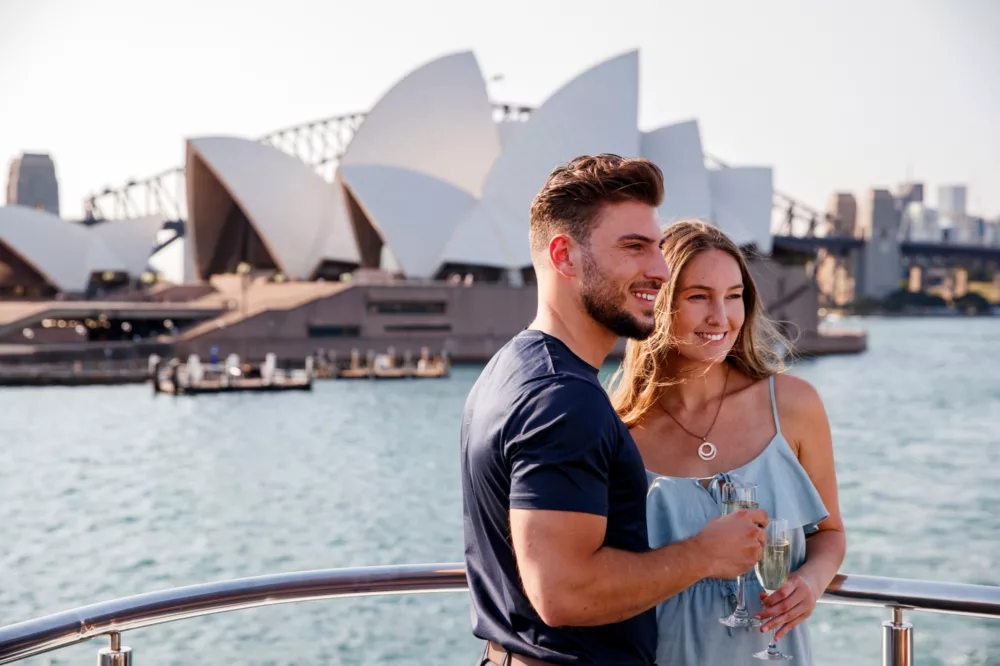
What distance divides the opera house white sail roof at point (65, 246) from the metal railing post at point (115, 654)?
52.9 meters

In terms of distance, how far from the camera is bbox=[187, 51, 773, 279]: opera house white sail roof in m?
41.4

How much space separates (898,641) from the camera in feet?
6.23

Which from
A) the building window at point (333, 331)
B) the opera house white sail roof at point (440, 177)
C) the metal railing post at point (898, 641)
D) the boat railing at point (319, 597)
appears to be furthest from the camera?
the opera house white sail roof at point (440, 177)

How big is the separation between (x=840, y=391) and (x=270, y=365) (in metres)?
17.7

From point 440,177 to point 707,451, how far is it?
1712 inches

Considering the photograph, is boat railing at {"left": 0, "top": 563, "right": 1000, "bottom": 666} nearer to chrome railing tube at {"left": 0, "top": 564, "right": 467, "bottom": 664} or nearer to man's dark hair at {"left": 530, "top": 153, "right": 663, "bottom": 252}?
chrome railing tube at {"left": 0, "top": 564, "right": 467, "bottom": 664}

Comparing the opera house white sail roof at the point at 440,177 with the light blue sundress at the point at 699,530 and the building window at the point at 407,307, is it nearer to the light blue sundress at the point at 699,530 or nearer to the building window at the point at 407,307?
the building window at the point at 407,307

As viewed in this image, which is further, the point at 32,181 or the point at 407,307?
the point at 32,181

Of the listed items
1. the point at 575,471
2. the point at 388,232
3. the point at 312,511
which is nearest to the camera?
the point at 575,471

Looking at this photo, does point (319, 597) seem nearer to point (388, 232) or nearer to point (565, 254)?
point (565, 254)

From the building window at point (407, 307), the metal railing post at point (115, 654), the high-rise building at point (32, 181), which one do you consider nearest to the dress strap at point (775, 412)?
the metal railing post at point (115, 654)

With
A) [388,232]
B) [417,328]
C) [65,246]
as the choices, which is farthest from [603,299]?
[65,246]

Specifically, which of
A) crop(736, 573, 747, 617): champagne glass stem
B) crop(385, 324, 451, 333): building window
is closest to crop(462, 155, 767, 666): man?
crop(736, 573, 747, 617): champagne glass stem

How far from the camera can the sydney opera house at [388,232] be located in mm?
38469
